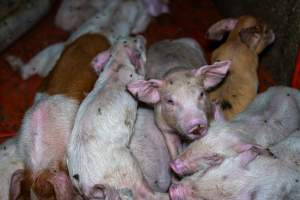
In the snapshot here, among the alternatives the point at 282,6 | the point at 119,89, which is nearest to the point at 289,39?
the point at 282,6

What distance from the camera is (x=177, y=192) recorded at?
3.47 meters

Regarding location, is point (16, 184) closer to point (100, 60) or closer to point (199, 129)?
point (100, 60)

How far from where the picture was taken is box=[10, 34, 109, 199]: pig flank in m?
3.77

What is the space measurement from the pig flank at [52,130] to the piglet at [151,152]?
20.3 inches

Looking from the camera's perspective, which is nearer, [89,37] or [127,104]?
[127,104]

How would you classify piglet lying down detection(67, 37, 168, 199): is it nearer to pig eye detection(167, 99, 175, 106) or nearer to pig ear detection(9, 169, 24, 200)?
pig eye detection(167, 99, 175, 106)

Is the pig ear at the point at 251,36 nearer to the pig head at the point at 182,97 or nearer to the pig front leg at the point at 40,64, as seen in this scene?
the pig head at the point at 182,97

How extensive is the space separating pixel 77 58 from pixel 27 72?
1.06m

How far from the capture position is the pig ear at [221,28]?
17.4ft

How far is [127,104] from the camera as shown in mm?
4016

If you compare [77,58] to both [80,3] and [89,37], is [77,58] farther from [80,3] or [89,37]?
[80,3]

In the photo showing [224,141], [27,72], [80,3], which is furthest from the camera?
[80,3]

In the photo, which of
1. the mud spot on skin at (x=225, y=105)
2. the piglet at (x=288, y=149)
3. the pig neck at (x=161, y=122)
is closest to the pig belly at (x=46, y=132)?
the pig neck at (x=161, y=122)

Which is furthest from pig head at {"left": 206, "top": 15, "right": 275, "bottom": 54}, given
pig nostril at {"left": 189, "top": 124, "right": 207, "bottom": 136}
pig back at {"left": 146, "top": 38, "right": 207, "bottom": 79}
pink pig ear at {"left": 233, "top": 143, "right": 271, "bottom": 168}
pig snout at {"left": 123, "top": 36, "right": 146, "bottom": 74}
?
pink pig ear at {"left": 233, "top": 143, "right": 271, "bottom": 168}
